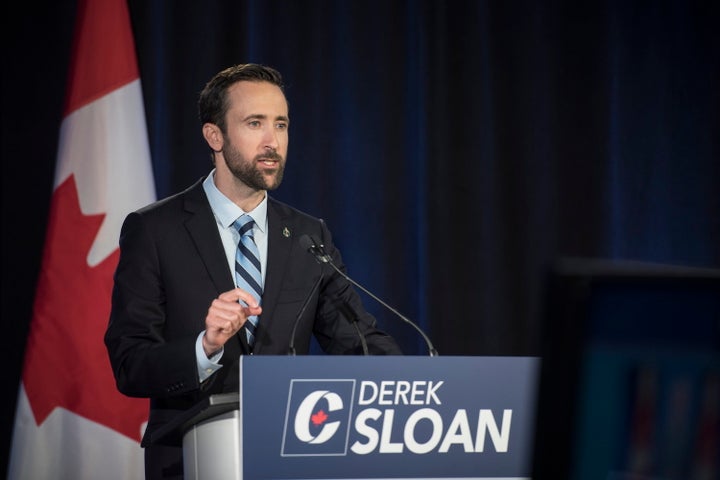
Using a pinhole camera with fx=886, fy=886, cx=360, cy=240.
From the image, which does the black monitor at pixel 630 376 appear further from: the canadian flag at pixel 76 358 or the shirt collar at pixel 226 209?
the canadian flag at pixel 76 358

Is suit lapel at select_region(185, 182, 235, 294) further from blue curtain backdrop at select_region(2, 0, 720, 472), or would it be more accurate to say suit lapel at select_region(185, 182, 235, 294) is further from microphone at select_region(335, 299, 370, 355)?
blue curtain backdrop at select_region(2, 0, 720, 472)

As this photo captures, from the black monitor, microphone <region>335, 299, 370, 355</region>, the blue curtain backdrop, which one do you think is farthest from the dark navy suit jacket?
the black monitor

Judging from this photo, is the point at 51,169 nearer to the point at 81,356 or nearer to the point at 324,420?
the point at 81,356

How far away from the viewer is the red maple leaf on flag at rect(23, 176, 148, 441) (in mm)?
3652

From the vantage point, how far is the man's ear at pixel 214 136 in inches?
121

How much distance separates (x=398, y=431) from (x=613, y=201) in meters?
2.94

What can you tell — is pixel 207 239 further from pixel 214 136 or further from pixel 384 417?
pixel 384 417

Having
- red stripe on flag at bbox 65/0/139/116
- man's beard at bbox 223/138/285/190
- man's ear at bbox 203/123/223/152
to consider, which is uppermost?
red stripe on flag at bbox 65/0/139/116

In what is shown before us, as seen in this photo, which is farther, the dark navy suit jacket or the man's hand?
the dark navy suit jacket

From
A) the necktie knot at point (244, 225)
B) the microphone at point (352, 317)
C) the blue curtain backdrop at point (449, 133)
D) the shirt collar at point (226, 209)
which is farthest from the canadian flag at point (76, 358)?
the microphone at point (352, 317)

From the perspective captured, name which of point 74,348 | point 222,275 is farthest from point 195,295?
point 74,348

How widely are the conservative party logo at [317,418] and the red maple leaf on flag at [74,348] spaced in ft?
6.86

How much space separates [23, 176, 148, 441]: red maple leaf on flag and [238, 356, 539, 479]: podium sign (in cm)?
207

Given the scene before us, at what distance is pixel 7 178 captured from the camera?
400 centimetres
